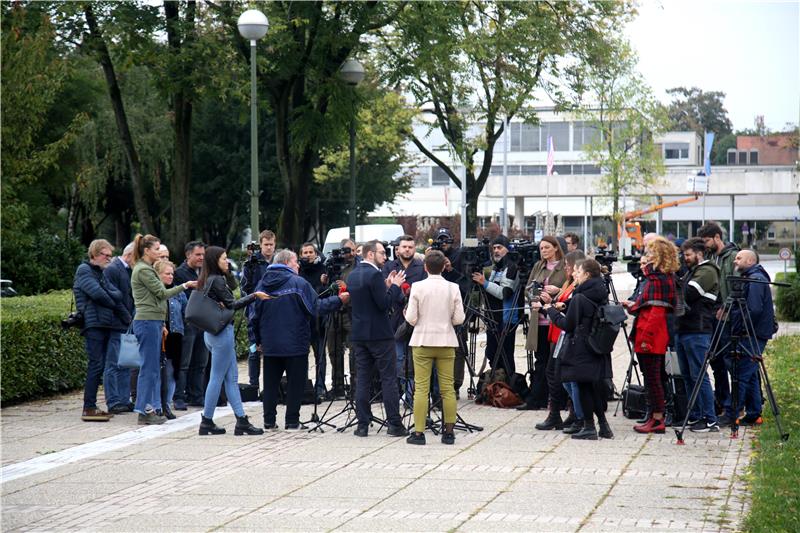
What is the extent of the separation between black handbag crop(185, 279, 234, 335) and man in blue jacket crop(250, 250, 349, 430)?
384 millimetres

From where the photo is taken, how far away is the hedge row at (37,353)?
13.4 m

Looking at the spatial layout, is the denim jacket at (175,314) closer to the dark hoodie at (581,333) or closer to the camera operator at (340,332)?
the camera operator at (340,332)

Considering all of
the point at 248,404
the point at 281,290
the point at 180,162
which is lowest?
the point at 248,404

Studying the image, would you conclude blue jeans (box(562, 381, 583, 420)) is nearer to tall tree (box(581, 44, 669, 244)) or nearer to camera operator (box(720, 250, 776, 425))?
camera operator (box(720, 250, 776, 425))

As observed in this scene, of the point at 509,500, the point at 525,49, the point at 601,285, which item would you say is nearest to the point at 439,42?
the point at 525,49

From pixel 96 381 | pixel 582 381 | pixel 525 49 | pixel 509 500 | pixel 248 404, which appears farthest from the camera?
pixel 525 49

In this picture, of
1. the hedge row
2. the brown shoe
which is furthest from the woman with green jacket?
the hedge row

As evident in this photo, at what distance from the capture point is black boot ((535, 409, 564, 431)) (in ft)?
37.9

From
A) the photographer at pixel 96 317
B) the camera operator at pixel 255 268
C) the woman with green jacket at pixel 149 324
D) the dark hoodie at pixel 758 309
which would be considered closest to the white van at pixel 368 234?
the camera operator at pixel 255 268

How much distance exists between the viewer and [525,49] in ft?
88.5

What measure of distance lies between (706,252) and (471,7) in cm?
1697

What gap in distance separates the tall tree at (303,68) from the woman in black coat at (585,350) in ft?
40.3

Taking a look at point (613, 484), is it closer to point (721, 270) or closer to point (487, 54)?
point (721, 270)

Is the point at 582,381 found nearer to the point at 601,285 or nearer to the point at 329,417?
the point at 601,285
